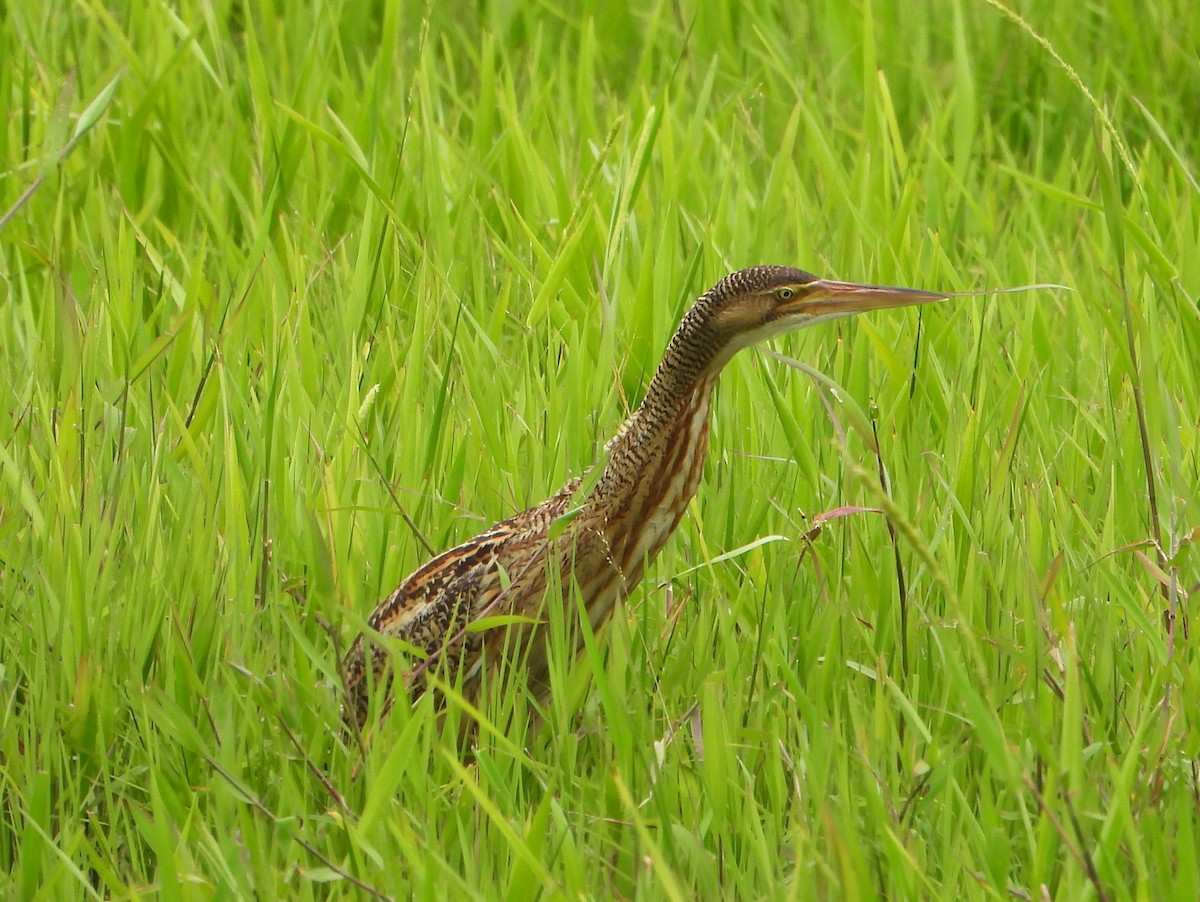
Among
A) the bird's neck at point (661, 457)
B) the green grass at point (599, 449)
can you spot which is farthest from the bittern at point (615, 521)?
the green grass at point (599, 449)

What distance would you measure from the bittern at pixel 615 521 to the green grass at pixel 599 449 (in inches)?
4.9

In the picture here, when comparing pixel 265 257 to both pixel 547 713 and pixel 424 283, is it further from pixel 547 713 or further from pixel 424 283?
pixel 547 713

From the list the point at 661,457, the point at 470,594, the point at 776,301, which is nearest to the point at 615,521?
the point at 661,457

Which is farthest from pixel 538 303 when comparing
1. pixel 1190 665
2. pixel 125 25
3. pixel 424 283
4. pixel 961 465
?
pixel 125 25

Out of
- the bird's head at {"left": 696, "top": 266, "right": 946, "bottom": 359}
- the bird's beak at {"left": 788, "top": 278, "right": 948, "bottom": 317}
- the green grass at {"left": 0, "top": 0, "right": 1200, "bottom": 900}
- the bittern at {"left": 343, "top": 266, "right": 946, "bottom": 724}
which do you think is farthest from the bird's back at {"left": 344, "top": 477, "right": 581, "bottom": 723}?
the bird's beak at {"left": 788, "top": 278, "right": 948, "bottom": 317}

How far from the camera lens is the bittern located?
339 cm

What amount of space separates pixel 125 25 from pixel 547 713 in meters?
3.84

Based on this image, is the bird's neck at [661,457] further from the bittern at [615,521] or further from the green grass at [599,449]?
the green grass at [599,449]

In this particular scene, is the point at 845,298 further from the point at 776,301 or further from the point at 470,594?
the point at 470,594

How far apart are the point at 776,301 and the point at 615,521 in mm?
500

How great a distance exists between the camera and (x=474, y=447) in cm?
407

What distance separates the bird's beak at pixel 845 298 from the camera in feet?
11.2

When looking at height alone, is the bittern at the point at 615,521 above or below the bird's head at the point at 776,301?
below

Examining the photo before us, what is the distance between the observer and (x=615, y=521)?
11.4ft
